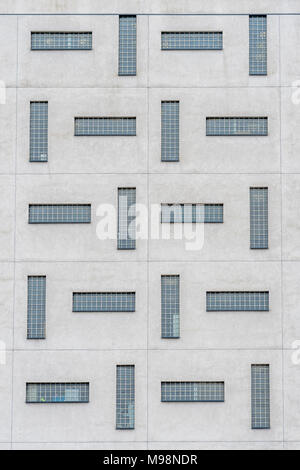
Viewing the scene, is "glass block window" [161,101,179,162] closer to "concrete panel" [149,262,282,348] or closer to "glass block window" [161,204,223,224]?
"glass block window" [161,204,223,224]

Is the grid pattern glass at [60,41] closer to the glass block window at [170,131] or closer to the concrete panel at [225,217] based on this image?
the glass block window at [170,131]

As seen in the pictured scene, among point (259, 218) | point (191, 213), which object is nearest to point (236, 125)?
point (259, 218)

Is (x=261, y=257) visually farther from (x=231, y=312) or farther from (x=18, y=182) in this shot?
(x=18, y=182)

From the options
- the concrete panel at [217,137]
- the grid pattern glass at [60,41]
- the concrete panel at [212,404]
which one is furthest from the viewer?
the grid pattern glass at [60,41]

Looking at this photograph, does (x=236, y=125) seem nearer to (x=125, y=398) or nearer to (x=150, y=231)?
(x=150, y=231)

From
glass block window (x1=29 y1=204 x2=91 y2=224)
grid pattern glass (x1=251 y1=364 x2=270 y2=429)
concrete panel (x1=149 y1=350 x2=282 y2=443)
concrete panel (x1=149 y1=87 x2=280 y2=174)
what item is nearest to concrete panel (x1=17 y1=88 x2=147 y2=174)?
concrete panel (x1=149 y1=87 x2=280 y2=174)

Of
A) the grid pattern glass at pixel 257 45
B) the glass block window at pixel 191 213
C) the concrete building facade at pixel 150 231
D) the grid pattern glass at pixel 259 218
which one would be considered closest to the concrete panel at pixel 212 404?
the concrete building facade at pixel 150 231
